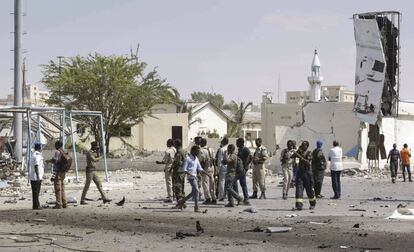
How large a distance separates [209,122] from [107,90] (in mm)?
31586

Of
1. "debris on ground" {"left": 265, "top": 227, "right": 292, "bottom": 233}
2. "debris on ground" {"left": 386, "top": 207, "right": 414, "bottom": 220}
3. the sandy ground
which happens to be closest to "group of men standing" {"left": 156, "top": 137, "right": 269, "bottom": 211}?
the sandy ground

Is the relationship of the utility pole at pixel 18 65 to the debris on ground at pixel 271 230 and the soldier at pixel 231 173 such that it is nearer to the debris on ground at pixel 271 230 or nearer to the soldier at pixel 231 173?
the soldier at pixel 231 173

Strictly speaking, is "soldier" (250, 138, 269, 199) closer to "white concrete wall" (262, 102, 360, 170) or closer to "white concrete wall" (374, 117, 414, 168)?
"white concrete wall" (262, 102, 360, 170)

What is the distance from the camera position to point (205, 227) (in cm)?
1448

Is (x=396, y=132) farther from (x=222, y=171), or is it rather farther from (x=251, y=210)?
(x=251, y=210)

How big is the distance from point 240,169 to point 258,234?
5834 mm

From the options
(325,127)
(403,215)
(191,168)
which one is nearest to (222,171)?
(191,168)

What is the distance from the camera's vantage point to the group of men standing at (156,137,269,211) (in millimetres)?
18125

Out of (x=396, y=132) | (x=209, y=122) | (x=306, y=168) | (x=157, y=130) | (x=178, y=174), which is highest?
(x=209, y=122)

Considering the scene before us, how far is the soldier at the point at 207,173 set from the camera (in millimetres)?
19203

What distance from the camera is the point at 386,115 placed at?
40.4 metres

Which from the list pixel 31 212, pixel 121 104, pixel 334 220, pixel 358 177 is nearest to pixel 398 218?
pixel 334 220

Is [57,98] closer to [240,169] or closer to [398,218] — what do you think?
[240,169]

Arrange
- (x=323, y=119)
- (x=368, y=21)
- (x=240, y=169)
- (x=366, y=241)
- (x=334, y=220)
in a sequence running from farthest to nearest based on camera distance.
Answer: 1. (x=323, y=119)
2. (x=368, y=21)
3. (x=240, y=169)
4. (x=334, y=220)
5. (x=366, y=241)
